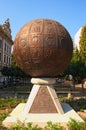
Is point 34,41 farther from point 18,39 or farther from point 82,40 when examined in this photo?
point 82,40

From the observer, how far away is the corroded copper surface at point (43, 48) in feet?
39.0

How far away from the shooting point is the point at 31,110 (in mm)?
12273

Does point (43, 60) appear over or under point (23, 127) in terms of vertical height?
over

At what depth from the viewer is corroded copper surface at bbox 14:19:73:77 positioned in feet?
39.0

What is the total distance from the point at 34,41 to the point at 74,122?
12.9 ft

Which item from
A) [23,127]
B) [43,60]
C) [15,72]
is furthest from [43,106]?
[15,72]

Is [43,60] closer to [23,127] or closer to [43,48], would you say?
[43,48]

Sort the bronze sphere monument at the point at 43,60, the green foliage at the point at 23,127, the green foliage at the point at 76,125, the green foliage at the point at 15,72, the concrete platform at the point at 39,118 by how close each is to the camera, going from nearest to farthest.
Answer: the green foliage at the point at 23,127
the green foliage at the point at 76,125
the concrete platform at the point at 39,118
the bronze sphere monument at the point at 43,60
the green foliage at the point at 15,72

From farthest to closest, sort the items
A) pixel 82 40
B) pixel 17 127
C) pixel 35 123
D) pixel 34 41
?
pixel 82 40 < pixel 34 41 < pixel 35 123 < pixel 17 127

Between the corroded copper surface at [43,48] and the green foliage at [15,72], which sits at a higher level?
the corroded copper surface at [43,48]

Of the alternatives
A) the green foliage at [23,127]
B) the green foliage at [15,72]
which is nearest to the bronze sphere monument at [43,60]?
the green foliage at [23,127]

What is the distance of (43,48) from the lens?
1187cm

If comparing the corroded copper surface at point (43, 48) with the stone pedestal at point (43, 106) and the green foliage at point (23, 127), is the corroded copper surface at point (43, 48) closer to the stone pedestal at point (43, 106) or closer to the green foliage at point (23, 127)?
the stone pedestal at point (43, 106)

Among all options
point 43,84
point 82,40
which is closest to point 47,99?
point 43,84
